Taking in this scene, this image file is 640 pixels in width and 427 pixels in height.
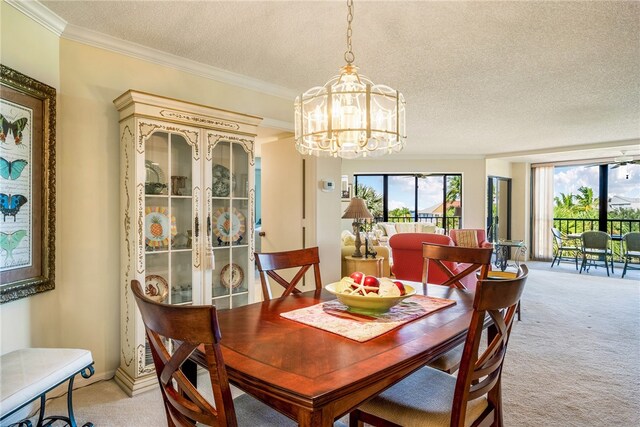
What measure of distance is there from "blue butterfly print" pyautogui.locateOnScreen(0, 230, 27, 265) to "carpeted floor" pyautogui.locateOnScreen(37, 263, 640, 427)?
0.97 meters

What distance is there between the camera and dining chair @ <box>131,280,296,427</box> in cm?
90

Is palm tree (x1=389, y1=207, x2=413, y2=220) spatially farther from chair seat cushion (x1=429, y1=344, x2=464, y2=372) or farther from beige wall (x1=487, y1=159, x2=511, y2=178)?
chair seat cushion (x1=429, y1=344, x2=464, y2=372)

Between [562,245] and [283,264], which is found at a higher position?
[283,264]

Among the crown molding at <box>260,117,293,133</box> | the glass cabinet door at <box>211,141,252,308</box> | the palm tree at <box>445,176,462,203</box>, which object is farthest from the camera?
the palm tree at <box>445,176,462,203</box>

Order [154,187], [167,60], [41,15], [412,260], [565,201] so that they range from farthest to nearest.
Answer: [565,201]
[412,260]
[167,60]
[154,187]
[41,15]

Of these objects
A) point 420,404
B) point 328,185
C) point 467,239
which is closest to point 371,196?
point 467,239

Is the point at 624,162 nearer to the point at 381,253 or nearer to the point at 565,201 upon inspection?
the point at 565,201

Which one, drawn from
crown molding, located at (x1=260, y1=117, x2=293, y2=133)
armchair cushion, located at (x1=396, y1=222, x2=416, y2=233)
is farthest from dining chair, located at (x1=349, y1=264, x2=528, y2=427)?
armchair cushion, located at (x1=396, y1=222, x2=416, y2=233)

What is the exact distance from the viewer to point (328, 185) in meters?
3.79

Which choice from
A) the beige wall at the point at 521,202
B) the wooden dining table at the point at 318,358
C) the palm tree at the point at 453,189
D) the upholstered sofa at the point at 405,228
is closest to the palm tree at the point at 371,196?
the upholstered sofa at the point at 405,228

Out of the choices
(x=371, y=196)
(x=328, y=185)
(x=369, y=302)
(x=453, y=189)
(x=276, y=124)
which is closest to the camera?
(x=369, y=302)

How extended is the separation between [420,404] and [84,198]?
2390mm

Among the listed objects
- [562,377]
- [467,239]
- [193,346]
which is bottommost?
[562,377]

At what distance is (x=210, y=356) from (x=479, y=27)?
2509 mm
